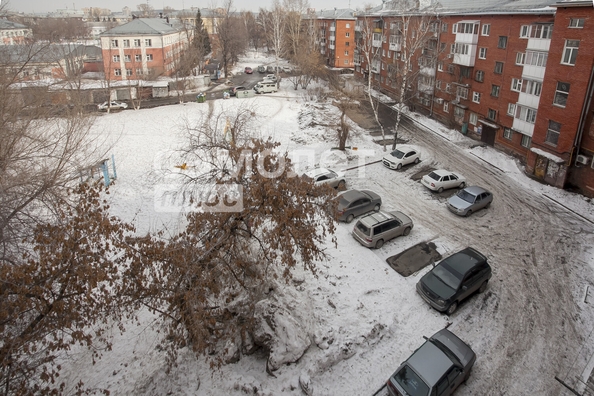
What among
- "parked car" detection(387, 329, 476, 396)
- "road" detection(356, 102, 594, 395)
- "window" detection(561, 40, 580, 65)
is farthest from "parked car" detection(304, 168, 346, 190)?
"window" detection(561, 40, 580, 65)

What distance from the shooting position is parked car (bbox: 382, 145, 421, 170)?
81.0 feet

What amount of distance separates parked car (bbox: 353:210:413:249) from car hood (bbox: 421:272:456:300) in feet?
9.54

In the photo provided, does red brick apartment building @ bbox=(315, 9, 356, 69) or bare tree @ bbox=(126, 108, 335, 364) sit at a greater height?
red brick apartment building @ bbox=(315, 9, 356, 69)

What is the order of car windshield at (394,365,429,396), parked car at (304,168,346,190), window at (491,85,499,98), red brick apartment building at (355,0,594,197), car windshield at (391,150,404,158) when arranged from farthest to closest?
window at (491,85,499,98), car windshield at (391,150,404,158), parked car at (304,168,346,190), red brick apartment building at (355,0,594,197), car windshield at (394,365,429,396)

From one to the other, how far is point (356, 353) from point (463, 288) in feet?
15.0

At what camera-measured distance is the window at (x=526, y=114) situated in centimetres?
2402

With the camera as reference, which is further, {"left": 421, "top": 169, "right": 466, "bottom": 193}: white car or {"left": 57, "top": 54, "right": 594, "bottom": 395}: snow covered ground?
{"left": 421, "top": 169, "right": 466, "bottom": 193}: white car

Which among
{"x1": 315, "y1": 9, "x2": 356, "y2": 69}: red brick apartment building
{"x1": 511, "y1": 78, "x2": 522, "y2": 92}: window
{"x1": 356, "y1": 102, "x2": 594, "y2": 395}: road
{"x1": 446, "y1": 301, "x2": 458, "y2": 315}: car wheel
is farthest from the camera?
{"x1": 315, "y1": 9, "x2": 356, "y2": 69}: red brick apartment building

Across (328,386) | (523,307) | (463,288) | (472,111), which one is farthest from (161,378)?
(472,111)

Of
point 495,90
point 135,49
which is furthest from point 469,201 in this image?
point 135,49

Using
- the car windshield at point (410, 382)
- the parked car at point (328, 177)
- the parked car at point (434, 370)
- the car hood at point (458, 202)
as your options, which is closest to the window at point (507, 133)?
the car hood at point (458, 202)

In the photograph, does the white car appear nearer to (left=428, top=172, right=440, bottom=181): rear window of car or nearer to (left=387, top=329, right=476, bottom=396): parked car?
(left=428, top=172, right=440, bottom=181): rear window of car

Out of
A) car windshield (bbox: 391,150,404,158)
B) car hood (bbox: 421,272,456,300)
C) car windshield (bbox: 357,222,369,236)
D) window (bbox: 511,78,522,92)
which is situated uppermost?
window (bbox: 511,78,522,92)

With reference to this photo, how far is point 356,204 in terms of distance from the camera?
→ 61.3 ft
